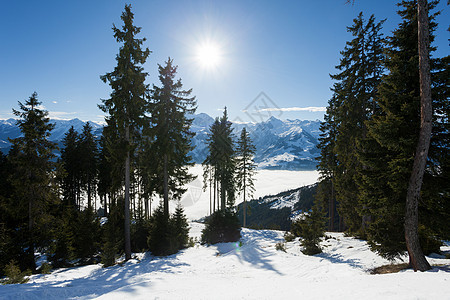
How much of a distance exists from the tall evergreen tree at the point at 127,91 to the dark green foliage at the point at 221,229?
8.05 meters

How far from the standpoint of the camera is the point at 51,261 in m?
14.6

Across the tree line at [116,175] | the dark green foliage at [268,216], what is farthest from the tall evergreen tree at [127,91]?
the dark green foliage at [268,216]

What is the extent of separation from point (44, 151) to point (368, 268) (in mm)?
21424

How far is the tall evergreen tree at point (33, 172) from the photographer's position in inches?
572

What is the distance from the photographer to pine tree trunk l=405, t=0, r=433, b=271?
23.3ft

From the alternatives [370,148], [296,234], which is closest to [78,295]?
[370,148]

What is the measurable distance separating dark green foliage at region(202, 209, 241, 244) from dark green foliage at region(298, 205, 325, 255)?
792 cm

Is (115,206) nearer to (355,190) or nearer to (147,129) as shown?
(147,129)

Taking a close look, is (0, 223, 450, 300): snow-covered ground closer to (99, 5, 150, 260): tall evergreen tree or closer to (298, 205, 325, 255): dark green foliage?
(298, 205, 325, 255): dark green foliage

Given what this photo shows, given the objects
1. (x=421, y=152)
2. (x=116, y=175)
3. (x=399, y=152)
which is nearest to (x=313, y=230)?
(x=399, y=152)

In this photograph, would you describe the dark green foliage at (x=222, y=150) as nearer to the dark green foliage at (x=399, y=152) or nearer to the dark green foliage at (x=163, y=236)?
the dark green foliage at (x=163, y=236)

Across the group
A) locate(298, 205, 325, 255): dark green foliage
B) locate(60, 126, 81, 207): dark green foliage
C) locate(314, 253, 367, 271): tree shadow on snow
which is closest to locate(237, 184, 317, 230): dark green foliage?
locate(60, 126, 81, 207): dark green foliage

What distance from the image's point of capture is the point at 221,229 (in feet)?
64.7

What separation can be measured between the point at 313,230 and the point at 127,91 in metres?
15.3
